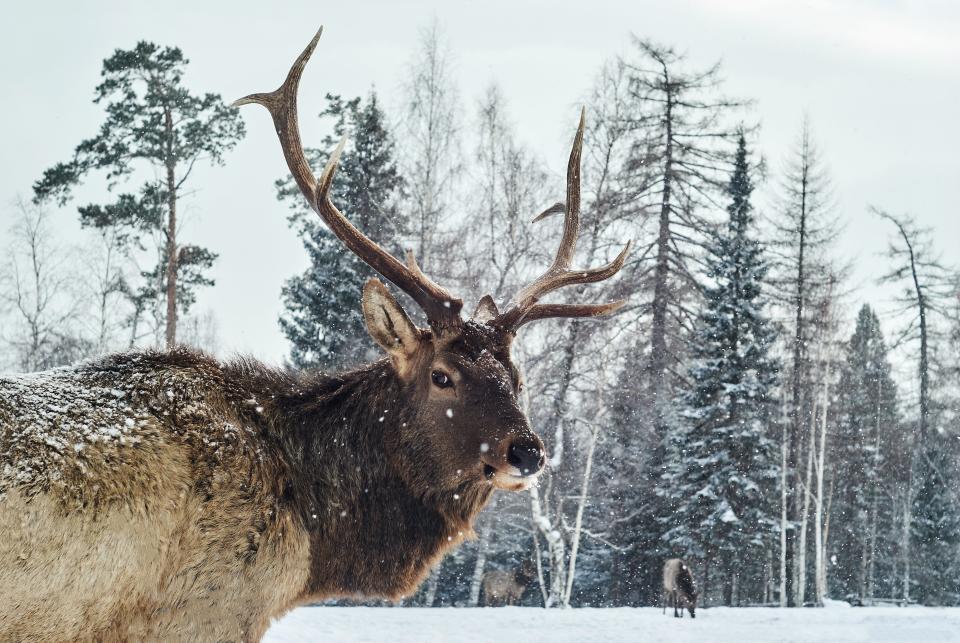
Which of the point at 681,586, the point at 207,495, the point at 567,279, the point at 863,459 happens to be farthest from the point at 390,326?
the point at 863,459

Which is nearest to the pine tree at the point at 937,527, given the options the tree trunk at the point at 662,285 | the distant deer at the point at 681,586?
the tree trunk at the point at 662,285

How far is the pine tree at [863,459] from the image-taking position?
36.3 meters

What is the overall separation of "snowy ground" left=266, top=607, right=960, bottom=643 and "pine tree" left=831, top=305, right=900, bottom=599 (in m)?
21.2

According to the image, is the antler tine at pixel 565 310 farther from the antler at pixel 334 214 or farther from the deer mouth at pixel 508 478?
the deer mouth at pixel 508 478

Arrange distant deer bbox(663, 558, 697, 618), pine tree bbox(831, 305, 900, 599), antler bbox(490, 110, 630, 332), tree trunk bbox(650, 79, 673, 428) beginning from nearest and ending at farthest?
antler bbox(490, 110, 630, 332)
distant deer bbox(663, 558, 697, 618)
tree trunk bbox(650, 79, 673, 428)
pine tree bbox(831, 305, 900, 599)

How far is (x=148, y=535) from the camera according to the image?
3.06 m

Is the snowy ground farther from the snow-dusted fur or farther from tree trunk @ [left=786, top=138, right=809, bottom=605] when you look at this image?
tree trunk @ [left=786, top=138, right=809, bottom=605]

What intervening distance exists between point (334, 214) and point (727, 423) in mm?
21979

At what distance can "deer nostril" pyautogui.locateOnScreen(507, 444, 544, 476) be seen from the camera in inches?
152

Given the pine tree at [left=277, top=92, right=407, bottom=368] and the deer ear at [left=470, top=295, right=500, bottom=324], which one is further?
the pine tree at [left=277, top=92, right=407, bottom=368]

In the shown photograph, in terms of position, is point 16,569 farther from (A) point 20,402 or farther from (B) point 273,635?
(B) point 273,635

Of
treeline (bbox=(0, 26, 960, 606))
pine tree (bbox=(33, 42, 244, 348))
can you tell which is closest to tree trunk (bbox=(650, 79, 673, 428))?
treeline (bbox=(0, 26, 960, 606))

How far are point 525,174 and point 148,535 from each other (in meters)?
18.3

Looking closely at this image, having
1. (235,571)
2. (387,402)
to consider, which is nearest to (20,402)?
(235,571)
